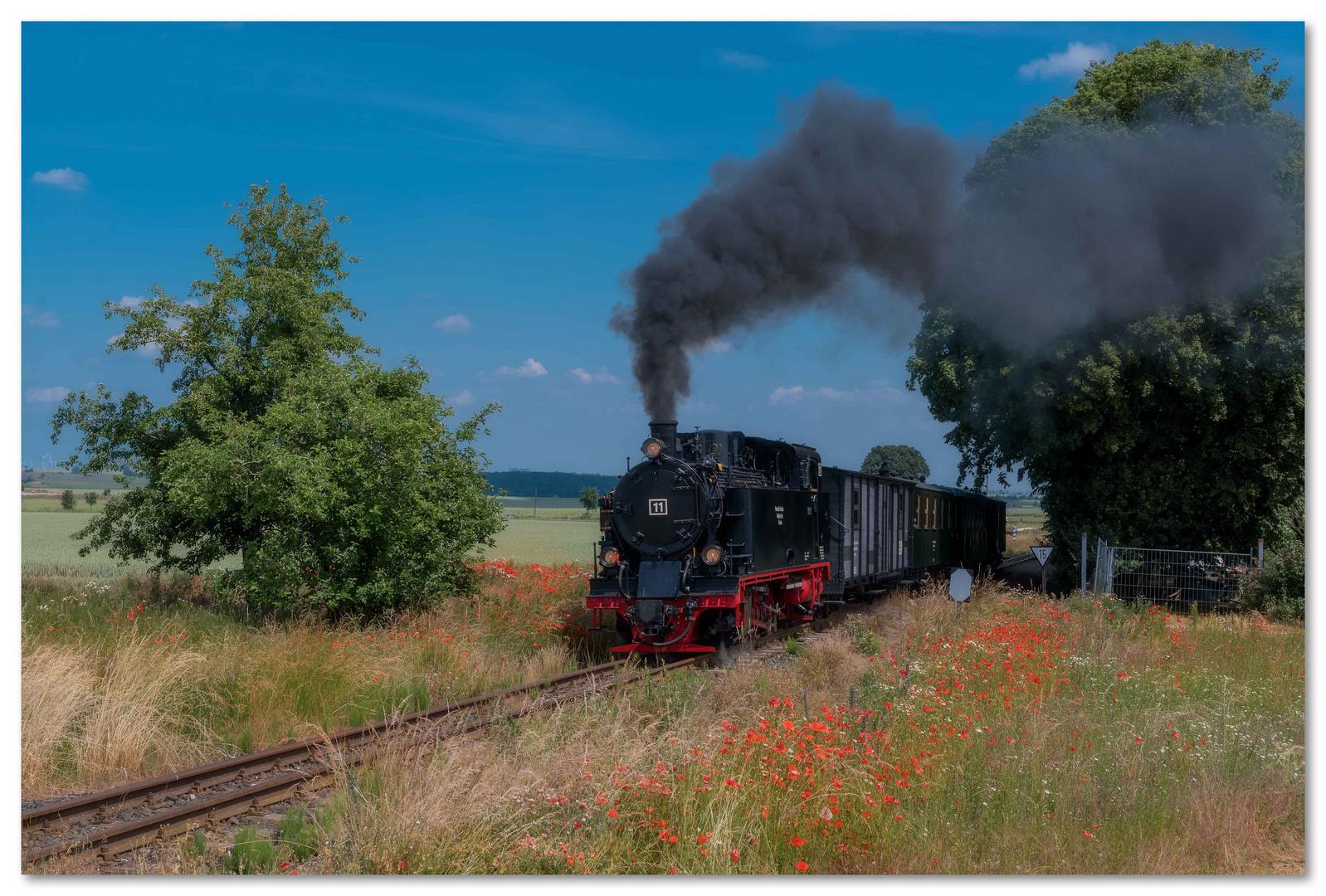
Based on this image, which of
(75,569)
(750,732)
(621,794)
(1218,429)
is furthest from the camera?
(1218,429)

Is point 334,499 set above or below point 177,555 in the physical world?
above

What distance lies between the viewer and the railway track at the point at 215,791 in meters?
6.08

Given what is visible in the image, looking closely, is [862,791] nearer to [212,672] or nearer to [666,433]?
[212,672]

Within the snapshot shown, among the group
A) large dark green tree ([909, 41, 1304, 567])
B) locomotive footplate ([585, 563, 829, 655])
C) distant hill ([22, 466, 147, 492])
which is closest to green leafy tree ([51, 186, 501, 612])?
distant hill ([22, 466, 147, 492])

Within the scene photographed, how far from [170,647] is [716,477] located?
22.3 ft

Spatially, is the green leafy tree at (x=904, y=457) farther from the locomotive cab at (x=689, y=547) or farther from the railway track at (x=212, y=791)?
the railway track at (x=212, y=791)

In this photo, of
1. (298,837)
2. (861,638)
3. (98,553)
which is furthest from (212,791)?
(98,553)

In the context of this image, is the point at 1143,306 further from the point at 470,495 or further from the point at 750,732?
the point at 750,732

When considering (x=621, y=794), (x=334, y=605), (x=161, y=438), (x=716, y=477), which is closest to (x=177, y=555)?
(x=161, y=438)

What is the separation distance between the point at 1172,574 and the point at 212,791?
18.4 meters

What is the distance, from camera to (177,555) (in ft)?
54.3

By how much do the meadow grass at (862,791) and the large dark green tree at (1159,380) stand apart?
10455mm

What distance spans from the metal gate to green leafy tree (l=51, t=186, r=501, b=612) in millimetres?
12151

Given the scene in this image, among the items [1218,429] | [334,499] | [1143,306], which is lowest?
[334,499]
